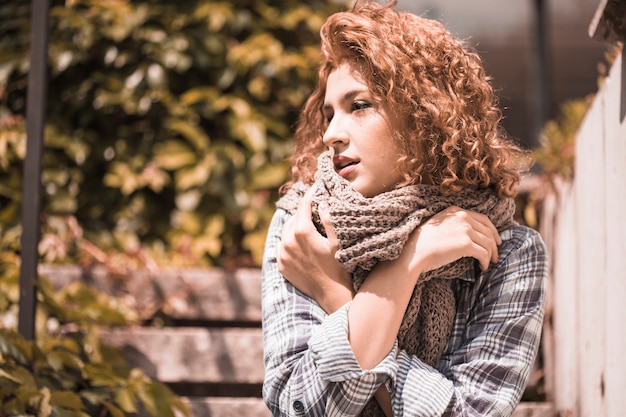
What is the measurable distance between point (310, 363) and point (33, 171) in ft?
4.02

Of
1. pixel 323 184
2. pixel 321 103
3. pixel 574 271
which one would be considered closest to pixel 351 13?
pixel 321 103

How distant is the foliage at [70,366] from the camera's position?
7.01 ft

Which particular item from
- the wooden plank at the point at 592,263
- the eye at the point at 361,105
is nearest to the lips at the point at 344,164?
the eye at the point at 361,105

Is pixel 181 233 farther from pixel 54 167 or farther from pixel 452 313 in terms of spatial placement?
pixel 452 313

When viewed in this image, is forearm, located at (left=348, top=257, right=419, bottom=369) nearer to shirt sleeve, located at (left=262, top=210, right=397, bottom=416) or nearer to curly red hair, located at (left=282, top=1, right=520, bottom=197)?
shirt sleeve, located at (left=262, top=210, right=397, bottom=416)

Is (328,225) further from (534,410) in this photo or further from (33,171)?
(534,410)

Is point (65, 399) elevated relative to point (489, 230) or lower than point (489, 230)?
lower

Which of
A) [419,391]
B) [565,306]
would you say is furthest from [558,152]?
[419,391]

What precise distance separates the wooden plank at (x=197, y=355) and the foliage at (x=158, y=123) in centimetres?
64

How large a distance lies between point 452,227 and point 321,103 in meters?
0.46

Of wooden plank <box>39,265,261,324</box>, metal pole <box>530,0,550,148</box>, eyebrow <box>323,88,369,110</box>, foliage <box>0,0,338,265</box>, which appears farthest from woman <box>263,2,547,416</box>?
metal pole <box>530,0,550,148</box>

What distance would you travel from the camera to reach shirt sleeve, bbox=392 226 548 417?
158 cm

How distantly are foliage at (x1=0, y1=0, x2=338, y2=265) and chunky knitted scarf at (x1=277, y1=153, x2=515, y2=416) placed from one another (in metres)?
1.81

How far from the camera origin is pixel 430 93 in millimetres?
1663
